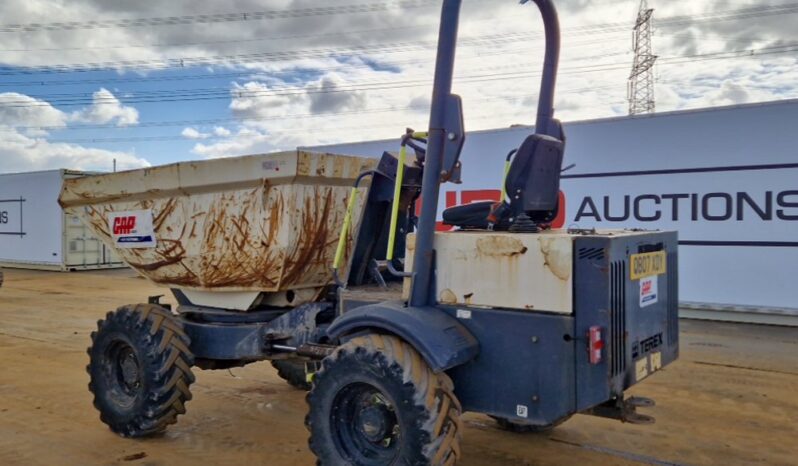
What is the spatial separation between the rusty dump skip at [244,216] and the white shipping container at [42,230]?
1773 cm

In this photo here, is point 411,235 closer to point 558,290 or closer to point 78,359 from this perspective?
point 558,290

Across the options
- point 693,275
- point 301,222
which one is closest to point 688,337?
point 693,275

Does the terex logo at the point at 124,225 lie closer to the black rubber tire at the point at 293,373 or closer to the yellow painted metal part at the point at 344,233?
the black rubber tire at the point at 293,373

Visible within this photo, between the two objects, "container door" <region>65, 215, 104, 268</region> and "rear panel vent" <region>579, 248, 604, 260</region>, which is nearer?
"rear panel vent" <region>579, 248, 604, 260</region>

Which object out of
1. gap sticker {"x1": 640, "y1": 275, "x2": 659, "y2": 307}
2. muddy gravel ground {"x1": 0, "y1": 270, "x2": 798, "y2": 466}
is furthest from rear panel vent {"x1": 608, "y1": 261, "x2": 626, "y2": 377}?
muddy gravel ground {"x1": 0, "y1": 270, "x2": 798, "y2": 466}

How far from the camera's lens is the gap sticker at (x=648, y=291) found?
4059 millimetres

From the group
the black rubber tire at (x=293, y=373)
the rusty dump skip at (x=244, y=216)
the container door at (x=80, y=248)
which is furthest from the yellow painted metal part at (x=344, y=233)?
the container door at (x=80, y=248)

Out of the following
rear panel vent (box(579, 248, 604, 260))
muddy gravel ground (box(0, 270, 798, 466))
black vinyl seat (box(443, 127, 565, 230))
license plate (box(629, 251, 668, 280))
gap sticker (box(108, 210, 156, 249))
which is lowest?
muddy gravel ground (box(0, 270, 798, 466))

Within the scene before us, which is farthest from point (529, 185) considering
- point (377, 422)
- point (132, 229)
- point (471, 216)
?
point (132, 229)

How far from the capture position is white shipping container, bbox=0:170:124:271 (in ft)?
72.7

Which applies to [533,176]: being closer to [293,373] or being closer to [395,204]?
[395,204]

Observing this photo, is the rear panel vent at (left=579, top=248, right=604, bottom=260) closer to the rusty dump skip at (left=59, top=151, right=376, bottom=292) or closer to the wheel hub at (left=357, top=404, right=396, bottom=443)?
the wheel hub at (left=357, top=404, right=396, bottom=443)

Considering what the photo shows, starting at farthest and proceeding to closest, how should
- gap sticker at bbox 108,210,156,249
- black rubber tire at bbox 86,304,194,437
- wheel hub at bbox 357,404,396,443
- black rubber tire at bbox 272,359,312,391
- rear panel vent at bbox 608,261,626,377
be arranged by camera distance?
black rubber tire at bbox 272,359,312,391
gap sticker at bbox 108,210,156,249
black rubber tire at bbox 86,304,194,437
wheel hub at bbox 357,404,396,443
rear panel vent at bbox 608,261,626,377

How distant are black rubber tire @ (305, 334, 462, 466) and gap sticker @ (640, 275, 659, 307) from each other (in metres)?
1.28
